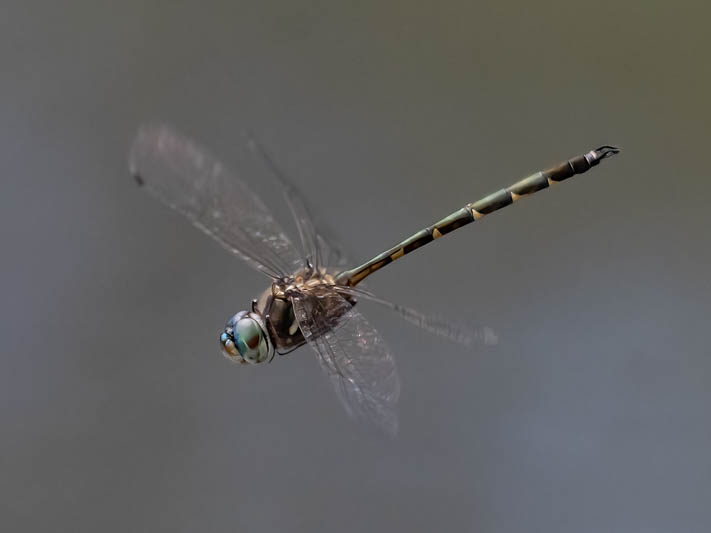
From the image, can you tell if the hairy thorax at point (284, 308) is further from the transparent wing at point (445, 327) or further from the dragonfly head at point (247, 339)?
the transparent wing at point (445, 327)

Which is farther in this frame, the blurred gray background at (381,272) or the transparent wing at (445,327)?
the blurred gray background at (381,272)

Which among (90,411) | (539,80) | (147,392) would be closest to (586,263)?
(539,80)

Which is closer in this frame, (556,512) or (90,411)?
(556,512)

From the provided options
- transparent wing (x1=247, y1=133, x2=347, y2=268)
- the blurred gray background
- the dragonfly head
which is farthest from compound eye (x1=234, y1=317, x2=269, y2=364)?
the blurred gray background

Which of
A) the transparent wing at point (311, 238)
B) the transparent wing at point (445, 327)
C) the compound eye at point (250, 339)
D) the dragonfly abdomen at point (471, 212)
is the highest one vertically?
the transparent wing at point (311, 238)

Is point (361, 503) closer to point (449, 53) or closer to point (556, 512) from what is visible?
point (556, 512)

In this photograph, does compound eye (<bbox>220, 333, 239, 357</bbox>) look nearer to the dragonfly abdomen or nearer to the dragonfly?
the dragonfly

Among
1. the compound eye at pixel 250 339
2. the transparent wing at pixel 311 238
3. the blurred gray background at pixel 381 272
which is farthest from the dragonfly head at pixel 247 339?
the blurred gray background at pixel 381 272
